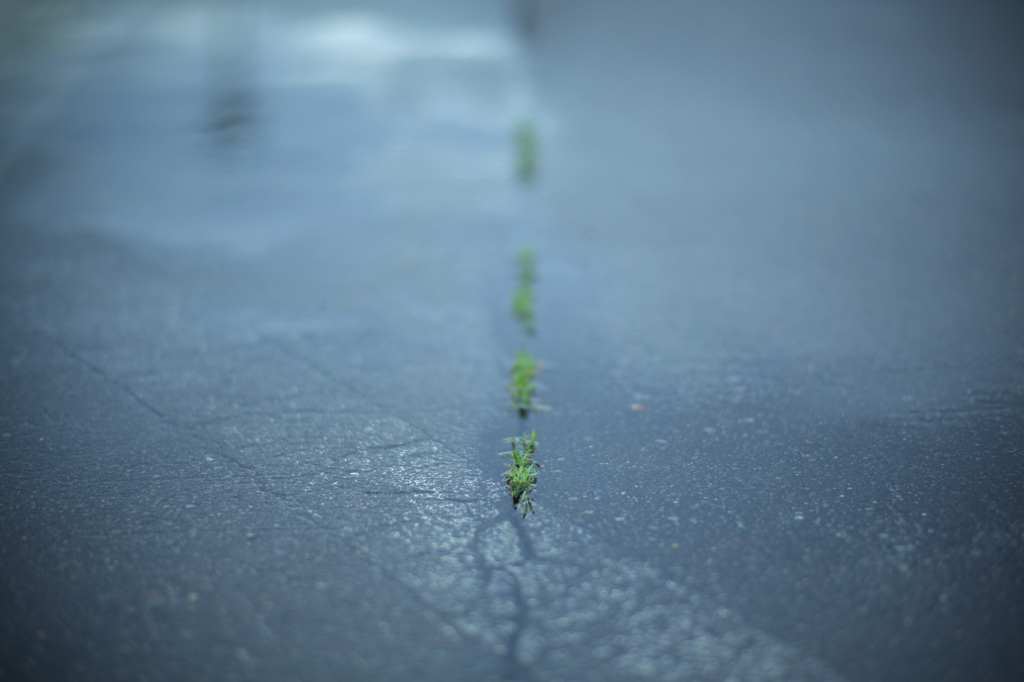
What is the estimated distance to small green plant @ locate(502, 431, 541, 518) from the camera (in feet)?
11.6

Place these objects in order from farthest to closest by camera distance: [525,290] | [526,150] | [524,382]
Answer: [526,150] < [525,290] < [524,382]

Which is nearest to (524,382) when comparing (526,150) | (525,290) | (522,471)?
(522,471)

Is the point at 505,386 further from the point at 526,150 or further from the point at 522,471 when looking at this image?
the point at 526,150

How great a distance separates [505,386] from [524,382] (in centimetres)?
12

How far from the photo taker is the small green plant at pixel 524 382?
4.27 meters

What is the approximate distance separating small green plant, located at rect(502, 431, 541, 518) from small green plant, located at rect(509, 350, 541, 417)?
0.29 m

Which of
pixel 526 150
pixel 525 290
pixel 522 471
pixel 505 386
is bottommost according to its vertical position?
pixel 522 471

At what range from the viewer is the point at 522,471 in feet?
12.1

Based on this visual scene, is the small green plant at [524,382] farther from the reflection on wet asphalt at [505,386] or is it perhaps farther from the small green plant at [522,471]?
the small green plant at [522,471]

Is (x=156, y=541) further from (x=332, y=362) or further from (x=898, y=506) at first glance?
(x=898, y=506)

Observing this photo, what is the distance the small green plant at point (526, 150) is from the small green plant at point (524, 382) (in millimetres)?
3257

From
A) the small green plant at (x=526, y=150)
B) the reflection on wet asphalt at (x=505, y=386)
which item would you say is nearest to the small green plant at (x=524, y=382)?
the reflection on wet asphalt at (x=505, y=386)

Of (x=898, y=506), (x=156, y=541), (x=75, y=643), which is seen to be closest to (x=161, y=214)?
(x=156, y=541)

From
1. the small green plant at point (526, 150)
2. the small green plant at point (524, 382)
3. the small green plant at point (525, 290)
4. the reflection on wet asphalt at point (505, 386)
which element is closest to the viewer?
the reflection on wet asphalt at point (505, 386)
